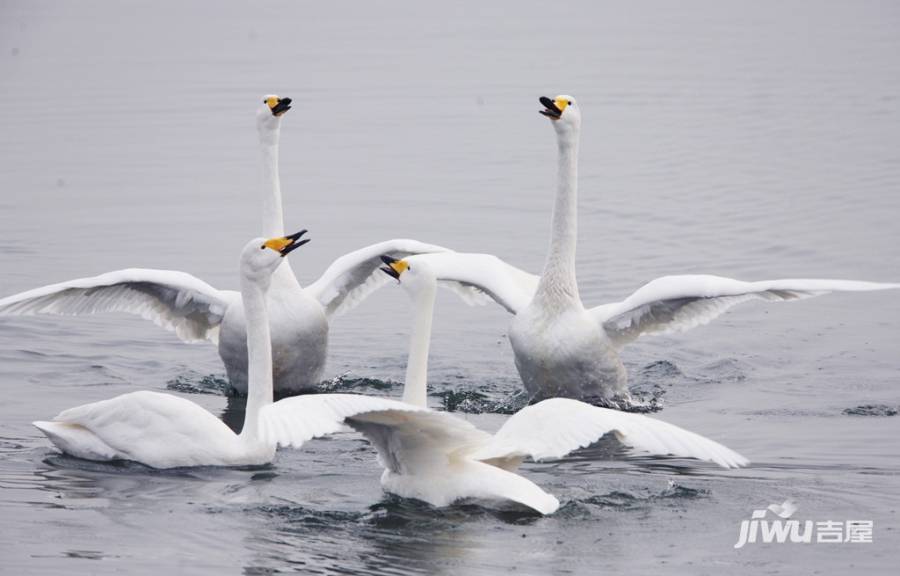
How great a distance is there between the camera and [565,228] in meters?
14.4

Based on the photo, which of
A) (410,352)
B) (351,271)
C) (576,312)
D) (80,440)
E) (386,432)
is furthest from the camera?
(351,271)

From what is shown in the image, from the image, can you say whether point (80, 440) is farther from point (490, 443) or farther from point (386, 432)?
point (490, 443)

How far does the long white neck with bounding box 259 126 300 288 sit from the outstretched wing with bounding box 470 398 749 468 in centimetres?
402

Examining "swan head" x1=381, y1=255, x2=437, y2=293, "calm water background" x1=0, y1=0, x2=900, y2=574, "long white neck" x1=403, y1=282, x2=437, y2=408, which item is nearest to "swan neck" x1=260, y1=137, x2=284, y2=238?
"calm water background" x1=0, y1=0, x2=900, y2=574

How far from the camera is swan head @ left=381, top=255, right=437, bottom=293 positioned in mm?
12062

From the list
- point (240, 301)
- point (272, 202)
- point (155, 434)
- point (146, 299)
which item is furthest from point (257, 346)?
point (146, 299)

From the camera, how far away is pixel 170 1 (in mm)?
50156

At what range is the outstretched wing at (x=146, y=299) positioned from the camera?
14.8 m

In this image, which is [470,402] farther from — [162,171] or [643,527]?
[162,171]

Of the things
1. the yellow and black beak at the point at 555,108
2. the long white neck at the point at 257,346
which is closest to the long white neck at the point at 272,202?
the long white neck at the point at 257,346

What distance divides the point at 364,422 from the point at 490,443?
2.58 ft

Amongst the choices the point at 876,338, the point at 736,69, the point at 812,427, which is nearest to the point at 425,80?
the point at 736,69

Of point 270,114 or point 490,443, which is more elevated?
point 270,114

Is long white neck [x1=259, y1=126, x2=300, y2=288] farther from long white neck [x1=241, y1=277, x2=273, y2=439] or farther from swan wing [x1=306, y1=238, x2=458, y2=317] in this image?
long white neck [x1=241, y1=277, x2=273, y2=439]
